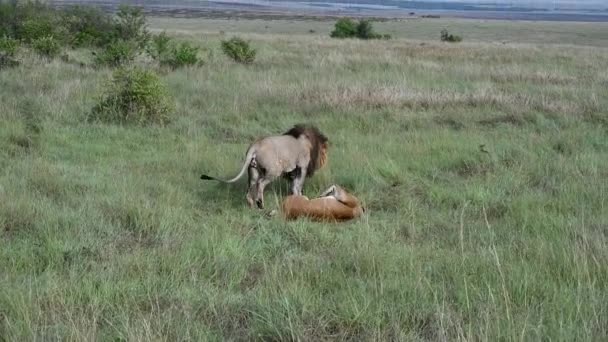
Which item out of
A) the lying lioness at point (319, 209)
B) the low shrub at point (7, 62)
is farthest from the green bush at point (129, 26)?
the lying lioness at point (319, 209)

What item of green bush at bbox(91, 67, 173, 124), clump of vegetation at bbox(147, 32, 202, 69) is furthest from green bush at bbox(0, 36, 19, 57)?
green bush at bbox(91, 67, 173, 124)

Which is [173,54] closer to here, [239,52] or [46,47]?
Result: [239,52]

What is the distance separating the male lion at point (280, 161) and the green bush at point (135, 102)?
14.6ft

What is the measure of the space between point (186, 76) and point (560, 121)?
27.3 ft

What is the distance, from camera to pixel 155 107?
11.0m

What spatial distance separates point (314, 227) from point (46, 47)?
50.2 ft

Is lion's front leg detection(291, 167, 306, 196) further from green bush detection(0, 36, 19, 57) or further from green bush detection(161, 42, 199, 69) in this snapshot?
green bush detection(0, 36, 19, 57)

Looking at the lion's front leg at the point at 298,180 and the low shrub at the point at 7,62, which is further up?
the low shrub at the point at 7,62

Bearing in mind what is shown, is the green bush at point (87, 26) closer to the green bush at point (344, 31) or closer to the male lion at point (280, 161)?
the green bush at point (344, 31)

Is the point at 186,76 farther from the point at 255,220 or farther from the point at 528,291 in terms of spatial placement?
the point at 528,291

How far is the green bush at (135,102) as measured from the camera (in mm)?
10883

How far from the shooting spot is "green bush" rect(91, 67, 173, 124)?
1088cm

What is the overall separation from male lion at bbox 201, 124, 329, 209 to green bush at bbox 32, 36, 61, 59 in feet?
44.9

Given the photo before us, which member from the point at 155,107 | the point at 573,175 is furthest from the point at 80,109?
the point at 573,175
